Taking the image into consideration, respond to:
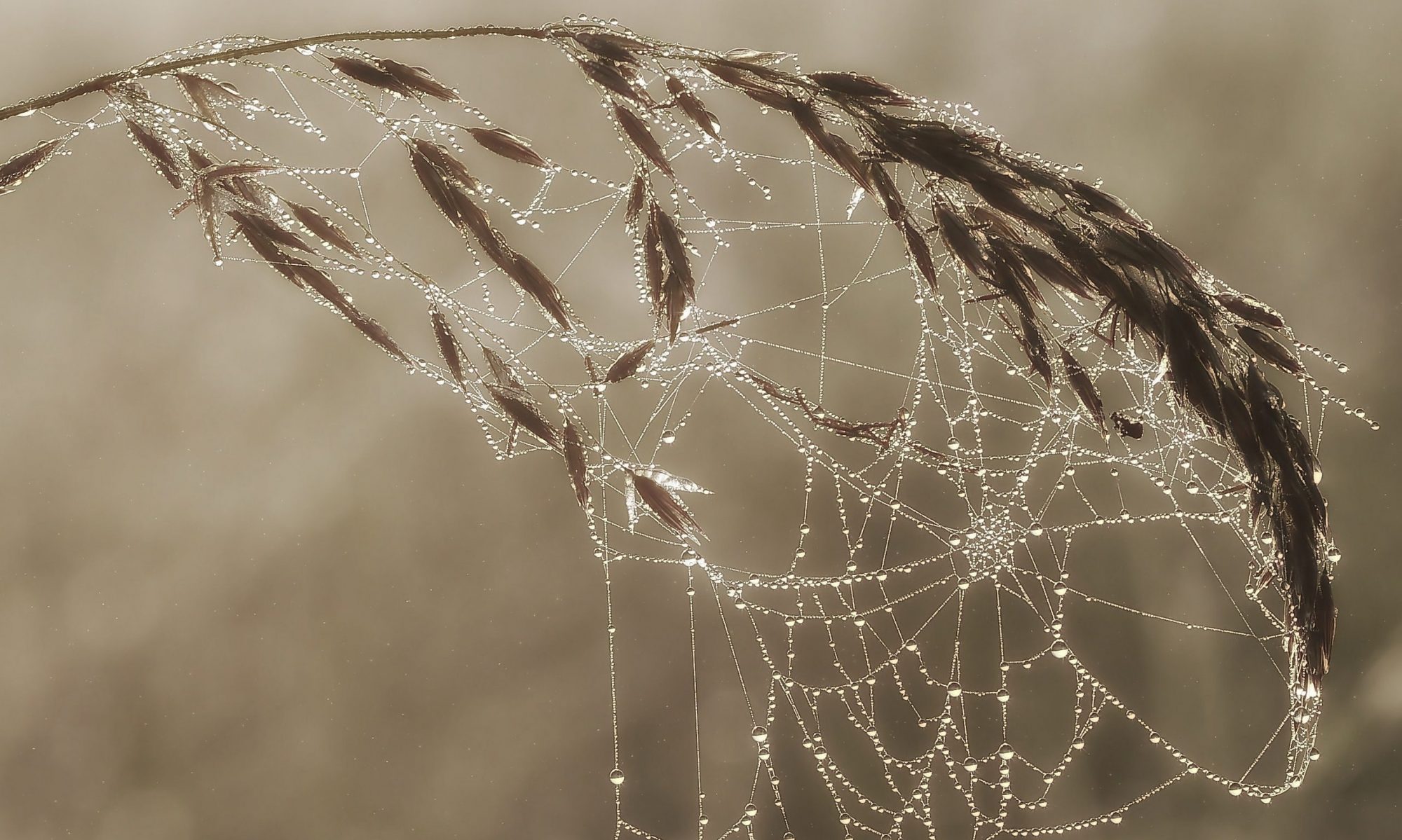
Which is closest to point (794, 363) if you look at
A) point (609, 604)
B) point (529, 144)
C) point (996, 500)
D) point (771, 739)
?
point (996, 500)

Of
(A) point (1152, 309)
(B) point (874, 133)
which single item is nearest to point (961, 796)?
(A) point (1152, 309)

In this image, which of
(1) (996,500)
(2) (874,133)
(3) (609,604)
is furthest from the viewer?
(3) (609,604)

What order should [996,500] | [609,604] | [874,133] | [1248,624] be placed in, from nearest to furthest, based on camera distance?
[874,133] < [996,500] < [1248,624] < [609,604]

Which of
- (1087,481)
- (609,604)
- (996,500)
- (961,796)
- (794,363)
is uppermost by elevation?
(794,363)

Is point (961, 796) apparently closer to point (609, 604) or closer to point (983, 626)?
point (983, 626)

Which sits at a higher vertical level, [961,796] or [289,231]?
Result: [289,231]

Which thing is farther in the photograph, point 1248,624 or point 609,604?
point 609,604
